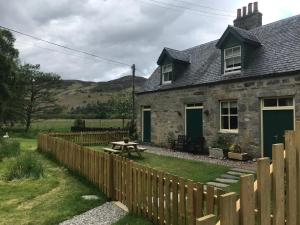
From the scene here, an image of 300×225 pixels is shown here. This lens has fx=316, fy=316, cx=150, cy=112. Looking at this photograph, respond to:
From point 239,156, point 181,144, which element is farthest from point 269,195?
point 181,144

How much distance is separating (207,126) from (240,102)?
7.95 feet

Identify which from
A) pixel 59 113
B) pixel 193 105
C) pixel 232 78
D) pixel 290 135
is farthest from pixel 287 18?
pixel 59 113

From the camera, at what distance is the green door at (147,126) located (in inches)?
823

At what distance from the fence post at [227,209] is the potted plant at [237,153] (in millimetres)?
11327

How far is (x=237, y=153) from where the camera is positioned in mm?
13375

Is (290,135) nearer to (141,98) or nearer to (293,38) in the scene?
(293,38)

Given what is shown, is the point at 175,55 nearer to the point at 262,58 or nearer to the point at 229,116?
the point at 229,116

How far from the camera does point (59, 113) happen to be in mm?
43219

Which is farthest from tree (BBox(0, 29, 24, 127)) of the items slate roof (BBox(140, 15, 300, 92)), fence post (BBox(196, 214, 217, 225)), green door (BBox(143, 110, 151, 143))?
fence post (BBox(196, 214, 217, 225))

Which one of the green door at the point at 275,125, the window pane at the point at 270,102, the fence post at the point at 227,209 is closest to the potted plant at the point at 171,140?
the green door at the point at 275,125

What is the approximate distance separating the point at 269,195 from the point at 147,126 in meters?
18.5

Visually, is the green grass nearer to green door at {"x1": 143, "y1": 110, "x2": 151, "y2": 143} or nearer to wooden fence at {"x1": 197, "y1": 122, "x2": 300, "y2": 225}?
wooden fence at {"x1": 197, "y1": 122, "x2": 300, "y2": 225}

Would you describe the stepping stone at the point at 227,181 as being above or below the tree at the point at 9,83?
below

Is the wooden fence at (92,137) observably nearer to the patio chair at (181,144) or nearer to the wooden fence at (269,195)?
the patio chair at (181,144)
